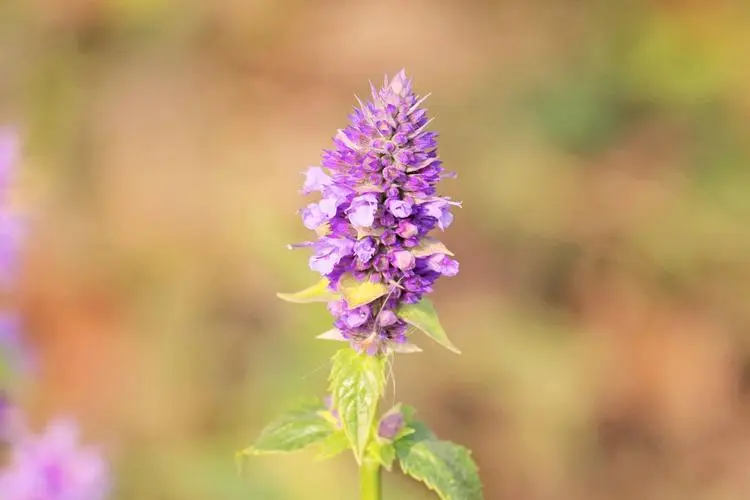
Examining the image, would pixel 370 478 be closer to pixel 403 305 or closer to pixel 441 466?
pixel 441 466

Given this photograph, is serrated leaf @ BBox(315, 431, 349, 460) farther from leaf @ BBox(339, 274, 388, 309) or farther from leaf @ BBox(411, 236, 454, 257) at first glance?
leaf @ BBox(411, 236, 454, 257)

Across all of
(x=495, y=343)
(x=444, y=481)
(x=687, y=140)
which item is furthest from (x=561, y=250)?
(x=444, y=481)

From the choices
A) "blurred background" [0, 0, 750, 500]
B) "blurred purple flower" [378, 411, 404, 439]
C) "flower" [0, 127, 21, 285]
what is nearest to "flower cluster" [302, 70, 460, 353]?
"blurred purple flower" [378, 411, 404, 439]

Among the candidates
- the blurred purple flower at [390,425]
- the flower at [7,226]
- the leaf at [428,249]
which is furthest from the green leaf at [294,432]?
the flower at [7,226]

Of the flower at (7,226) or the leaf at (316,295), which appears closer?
the leaf at (316,295)

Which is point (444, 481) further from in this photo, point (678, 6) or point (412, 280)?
point (678, 6)

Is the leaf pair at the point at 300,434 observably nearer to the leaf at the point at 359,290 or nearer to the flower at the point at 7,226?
the leaf at the point at 359,290
